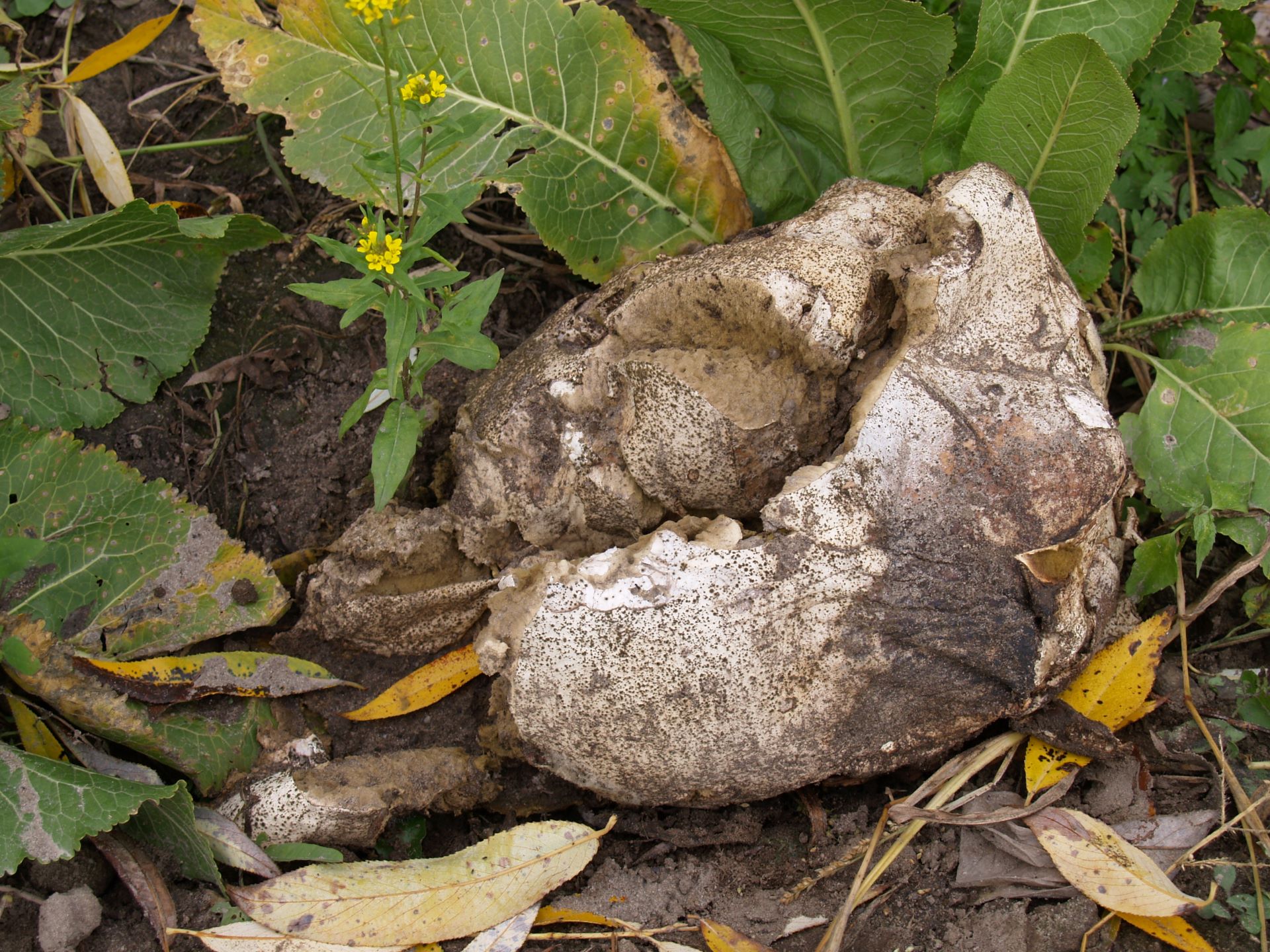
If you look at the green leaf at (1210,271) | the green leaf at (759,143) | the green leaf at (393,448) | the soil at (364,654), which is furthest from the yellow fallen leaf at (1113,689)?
the green leaf at (393,448)

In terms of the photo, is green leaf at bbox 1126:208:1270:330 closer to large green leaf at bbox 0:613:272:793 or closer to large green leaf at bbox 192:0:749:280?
large green leaf at bbox 192:0:749:280

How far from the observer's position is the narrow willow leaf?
2.14 m

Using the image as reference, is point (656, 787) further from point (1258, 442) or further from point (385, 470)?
point (1258, 442)

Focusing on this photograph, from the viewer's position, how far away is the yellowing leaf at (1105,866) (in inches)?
78.8

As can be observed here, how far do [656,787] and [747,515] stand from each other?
0.62 metres

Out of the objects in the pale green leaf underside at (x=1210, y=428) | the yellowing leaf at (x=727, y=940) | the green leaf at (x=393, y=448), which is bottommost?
the yellowing leaf at (x=727, y=940)

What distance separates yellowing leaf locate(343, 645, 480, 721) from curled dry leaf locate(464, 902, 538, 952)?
564mm

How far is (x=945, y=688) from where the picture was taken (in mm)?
2100

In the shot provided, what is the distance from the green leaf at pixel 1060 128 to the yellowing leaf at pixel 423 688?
1769 mm

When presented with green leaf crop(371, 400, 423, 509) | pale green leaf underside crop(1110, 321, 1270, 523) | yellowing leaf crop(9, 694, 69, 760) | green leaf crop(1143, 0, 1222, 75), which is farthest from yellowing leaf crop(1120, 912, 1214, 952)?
yellowing leaf crop(9, 694, 69, 760)

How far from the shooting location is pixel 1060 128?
246 cm

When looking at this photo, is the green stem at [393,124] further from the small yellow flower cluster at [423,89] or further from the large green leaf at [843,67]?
the large green leaf at [843,67]

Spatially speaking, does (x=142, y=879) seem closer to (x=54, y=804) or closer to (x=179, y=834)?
(x=179, y=834)

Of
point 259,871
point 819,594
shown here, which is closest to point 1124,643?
point 819,594
